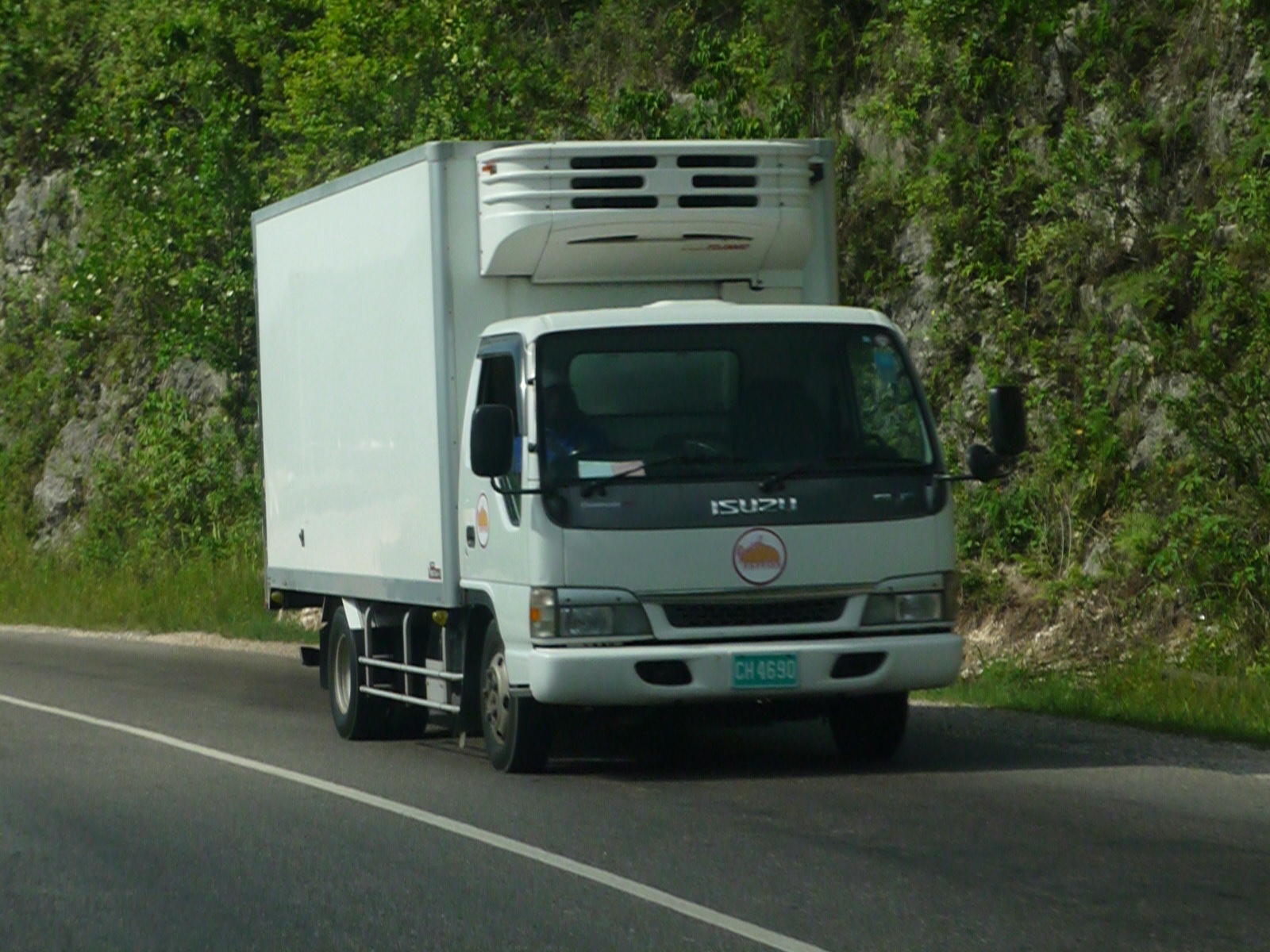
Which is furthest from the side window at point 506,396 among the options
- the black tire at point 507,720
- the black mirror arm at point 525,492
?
the black tire at point 507,720

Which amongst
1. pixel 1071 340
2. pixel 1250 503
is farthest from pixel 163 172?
pixel 1250 503

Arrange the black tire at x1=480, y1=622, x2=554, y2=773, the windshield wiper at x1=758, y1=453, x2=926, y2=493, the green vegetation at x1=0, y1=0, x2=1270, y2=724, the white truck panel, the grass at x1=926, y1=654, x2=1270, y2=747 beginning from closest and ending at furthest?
the windshield wiper at x1=758, y1=453, x2=926, y2=493 → the black tire at x1=480, y1=622, x2=554, y2=773 → the white truck panel → the grass at x1=926, y1=654, x2=1270, y2=747 → the green vegetation at x1=0, y1=0, x2=1270, y2=724

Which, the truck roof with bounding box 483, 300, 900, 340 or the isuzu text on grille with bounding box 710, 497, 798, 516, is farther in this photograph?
the truck roof with bounding box 483, 300, 900, 340

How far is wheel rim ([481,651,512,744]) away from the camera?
11.7m

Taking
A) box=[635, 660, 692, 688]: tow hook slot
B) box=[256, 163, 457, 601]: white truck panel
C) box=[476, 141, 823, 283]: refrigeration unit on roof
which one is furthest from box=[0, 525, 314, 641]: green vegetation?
box=[635, 660, 692, 688]: tow hook slot

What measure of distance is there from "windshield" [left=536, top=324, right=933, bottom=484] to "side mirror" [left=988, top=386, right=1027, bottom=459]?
1.26 ft

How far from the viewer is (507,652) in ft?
37.4

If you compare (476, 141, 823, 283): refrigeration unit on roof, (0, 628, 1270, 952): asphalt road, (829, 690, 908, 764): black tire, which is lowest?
(0, 628, 1270, 952): asphalt road

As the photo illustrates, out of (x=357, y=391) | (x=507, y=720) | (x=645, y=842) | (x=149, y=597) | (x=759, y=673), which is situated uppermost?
(x=357, y=391)

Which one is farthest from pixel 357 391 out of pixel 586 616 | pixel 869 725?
pixel 869 725

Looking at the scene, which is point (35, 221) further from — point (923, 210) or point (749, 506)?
point (749, 506)

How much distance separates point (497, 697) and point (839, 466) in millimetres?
2257

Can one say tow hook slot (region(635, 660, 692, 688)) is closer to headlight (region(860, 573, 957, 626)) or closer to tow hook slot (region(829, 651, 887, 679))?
tow hook slot (region(829, 651, 887, 679))

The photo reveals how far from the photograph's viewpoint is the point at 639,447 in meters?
11.3
